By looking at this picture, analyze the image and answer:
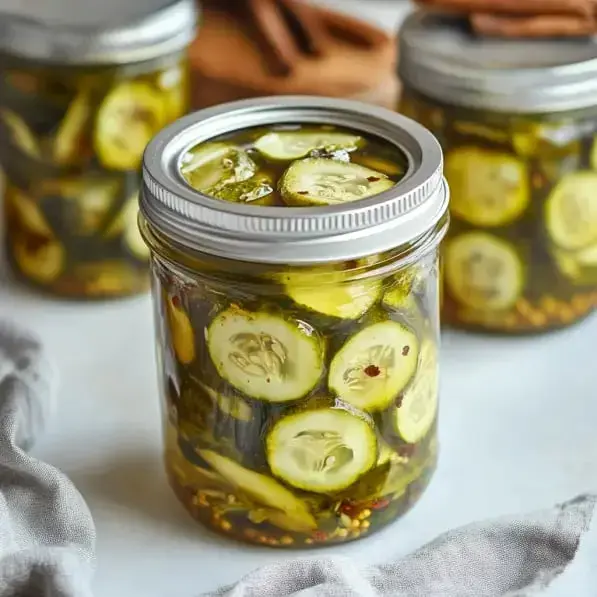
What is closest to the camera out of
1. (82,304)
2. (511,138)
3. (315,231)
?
(315,231)

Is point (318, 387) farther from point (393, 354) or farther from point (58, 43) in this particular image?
point (58, 43)

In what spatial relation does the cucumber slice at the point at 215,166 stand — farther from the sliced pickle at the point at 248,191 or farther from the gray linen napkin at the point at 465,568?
the gray linen napkin at the point at 465,568

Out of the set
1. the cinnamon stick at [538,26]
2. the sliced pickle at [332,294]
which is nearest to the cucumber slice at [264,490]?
the sliced pickle at [332,294]

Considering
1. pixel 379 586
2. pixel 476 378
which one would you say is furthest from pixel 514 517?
pixel 476 378

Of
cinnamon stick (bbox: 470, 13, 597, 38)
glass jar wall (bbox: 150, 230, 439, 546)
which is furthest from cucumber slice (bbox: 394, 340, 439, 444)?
cinnamon stick (bbox: 470, 13, 597, 38)

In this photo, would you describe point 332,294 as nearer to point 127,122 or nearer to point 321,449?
point 321,449
